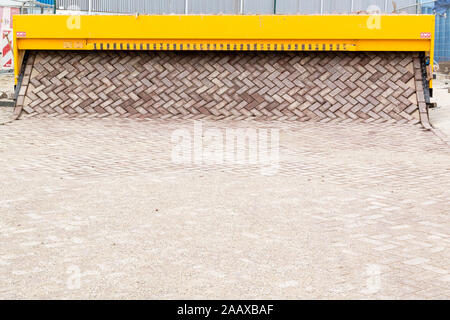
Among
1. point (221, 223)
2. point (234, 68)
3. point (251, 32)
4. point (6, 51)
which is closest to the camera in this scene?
point (221, 223)

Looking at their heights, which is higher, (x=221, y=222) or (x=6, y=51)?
(x=6, y=51)

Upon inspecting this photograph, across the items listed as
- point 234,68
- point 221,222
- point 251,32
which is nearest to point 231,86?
point 234,68

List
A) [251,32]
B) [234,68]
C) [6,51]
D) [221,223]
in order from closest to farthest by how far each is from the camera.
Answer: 1. [221,223]
2. [251,32]
3. [234,68]
4. [6,51]

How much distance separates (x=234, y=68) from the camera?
454 inches

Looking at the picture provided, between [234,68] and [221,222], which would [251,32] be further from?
[221,222]

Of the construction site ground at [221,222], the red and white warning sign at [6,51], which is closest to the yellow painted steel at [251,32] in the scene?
the construction site ground at [221,222]

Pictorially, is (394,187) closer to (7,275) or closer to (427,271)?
(427,271)

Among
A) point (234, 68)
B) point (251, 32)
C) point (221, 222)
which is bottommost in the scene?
point (221, 222)

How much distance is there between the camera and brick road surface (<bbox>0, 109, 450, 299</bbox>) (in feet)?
13.0

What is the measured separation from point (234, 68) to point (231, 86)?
1.11ft

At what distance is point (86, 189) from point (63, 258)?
6.80ft

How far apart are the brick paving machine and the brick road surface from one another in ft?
7.21

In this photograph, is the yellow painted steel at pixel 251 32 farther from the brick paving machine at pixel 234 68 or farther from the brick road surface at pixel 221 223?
the brick road surface at pixel 221 223

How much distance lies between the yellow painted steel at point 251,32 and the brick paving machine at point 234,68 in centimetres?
2
